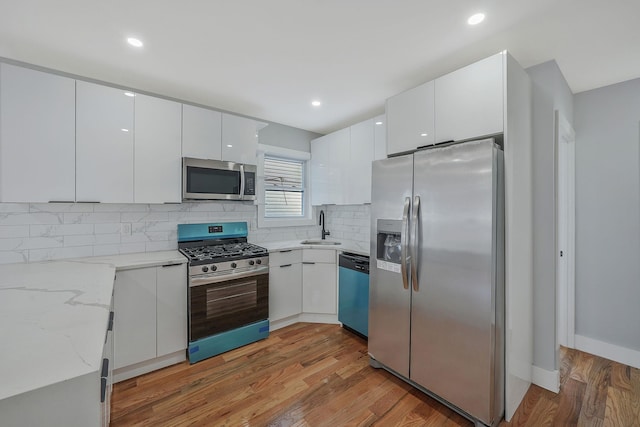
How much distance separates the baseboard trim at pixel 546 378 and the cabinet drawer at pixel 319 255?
6.60 feet

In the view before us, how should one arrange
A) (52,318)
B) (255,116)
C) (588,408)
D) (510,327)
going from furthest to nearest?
(255,116) → (588,408) → (510,327) → (52,318)

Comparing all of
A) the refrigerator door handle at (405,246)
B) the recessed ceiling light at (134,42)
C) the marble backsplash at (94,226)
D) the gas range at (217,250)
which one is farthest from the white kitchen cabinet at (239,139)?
the refrigerator door handle at (405,246)

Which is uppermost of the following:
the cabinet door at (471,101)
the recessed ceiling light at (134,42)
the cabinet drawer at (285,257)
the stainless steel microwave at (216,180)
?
the recessed ceiling light at (134,42)

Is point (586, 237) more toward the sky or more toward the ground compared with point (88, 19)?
more toward the ground

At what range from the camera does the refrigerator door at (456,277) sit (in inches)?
64.5

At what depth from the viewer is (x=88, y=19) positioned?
5.52 ft

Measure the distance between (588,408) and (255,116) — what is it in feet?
13.4

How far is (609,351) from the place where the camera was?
248 cm

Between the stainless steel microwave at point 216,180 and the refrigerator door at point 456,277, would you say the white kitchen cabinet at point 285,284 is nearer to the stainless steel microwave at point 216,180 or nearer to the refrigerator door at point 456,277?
the stainless steel microwave at point 216,180

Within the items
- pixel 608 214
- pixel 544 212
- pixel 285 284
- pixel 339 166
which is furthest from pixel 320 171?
pixel 608 214

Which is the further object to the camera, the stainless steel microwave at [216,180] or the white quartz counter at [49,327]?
the stainless steel microwave at [216,180]

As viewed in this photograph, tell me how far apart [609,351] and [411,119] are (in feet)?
9.28

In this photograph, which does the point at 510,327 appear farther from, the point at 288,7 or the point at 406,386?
the point at 288,7

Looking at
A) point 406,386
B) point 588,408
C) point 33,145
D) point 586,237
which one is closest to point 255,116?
point 33,145
